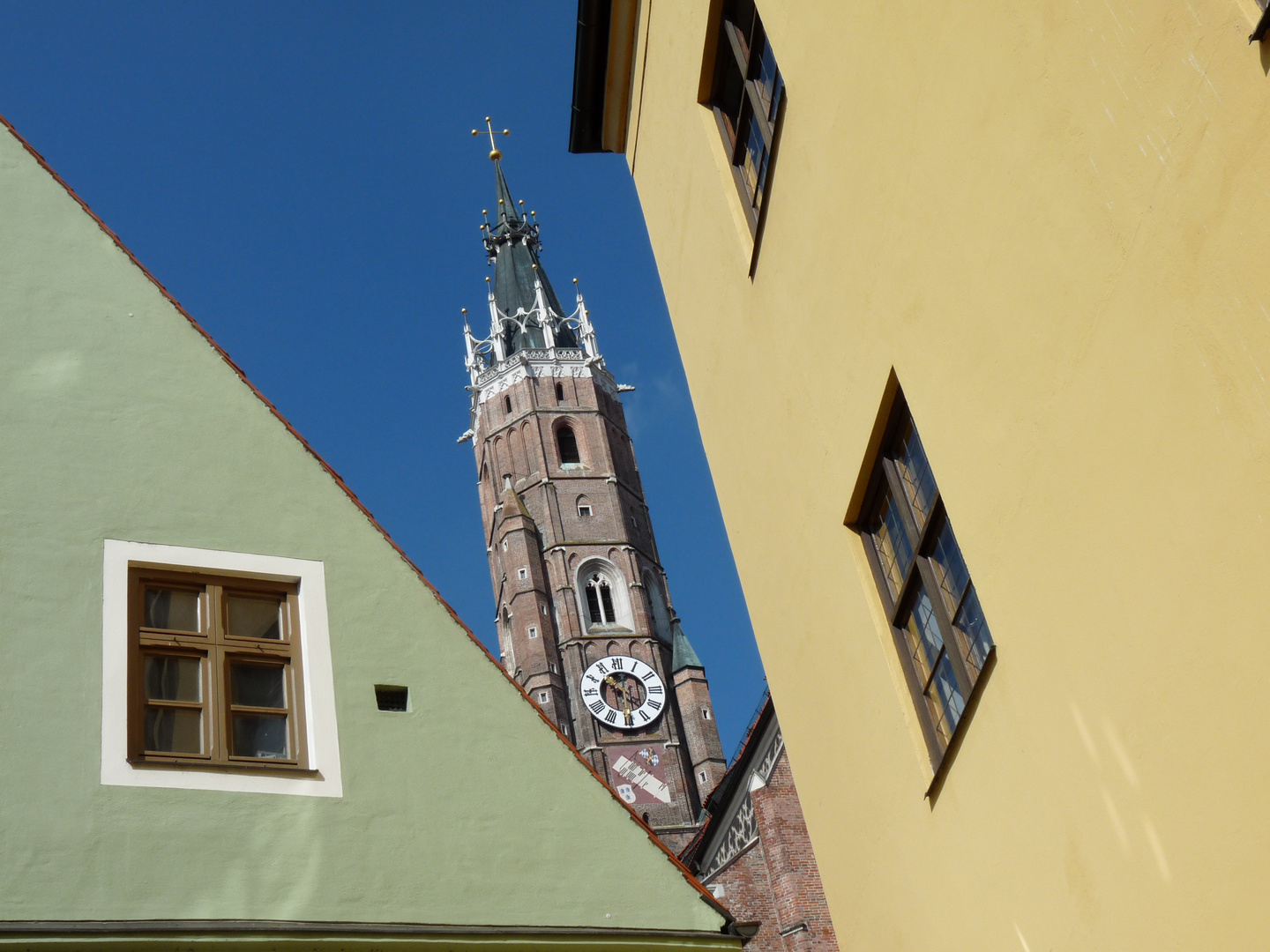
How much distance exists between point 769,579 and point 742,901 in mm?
18665

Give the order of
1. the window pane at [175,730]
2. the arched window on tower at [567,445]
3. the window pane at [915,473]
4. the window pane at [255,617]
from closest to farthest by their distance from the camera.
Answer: the window pane at [915,473]
the window pane at [175,730]
the window pane at [255,617]
the arched window on tower at [567,445]

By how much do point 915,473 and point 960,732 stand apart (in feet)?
3.58

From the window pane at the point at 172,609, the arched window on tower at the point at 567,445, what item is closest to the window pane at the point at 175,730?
the window pane at the point at 172,609

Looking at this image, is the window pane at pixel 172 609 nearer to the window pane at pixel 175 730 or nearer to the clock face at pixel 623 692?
the window pane at pixel 175 730

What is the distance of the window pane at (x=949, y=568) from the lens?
17.0 feet

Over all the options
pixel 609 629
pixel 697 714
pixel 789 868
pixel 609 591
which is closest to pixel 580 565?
pixel 609 591

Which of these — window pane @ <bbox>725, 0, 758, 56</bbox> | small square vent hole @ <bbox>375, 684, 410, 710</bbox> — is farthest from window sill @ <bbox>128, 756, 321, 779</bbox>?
window pane @ <bbox>725, 0, 758, 56</bbox>

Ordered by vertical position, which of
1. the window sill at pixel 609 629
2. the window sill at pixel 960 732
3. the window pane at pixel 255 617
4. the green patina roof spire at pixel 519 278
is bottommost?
the window sill at pixel 960 732

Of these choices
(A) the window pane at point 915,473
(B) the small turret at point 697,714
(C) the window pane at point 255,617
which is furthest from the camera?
(B) the small turret at point 697,714

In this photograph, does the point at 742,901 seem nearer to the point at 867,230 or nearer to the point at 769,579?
the point at 769,579

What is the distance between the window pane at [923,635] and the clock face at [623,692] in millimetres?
50255

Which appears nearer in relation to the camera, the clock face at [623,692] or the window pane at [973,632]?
the window pane at [973,632]

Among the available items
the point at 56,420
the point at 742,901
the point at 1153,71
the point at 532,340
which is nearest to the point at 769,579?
the point at 56,420

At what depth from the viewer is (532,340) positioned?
68750 mm
